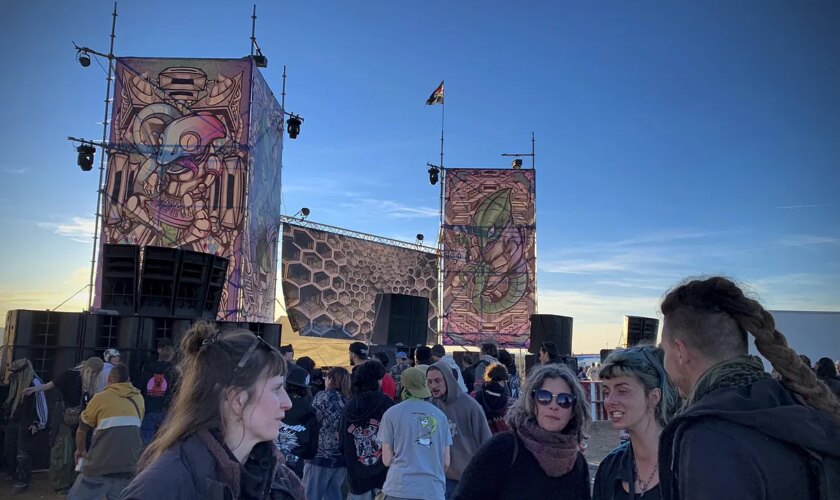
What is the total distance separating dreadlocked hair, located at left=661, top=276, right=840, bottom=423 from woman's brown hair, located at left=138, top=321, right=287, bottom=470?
4.19 feet

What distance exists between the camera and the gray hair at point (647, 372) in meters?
2.75

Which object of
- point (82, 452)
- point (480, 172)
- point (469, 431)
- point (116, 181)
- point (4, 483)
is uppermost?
point (480, 172)

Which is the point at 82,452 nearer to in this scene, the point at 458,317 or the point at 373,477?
the point at 373,477

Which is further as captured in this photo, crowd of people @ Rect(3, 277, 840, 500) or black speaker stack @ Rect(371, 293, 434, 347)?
black speaker stack @ Rect(371, 293, 434, 347)

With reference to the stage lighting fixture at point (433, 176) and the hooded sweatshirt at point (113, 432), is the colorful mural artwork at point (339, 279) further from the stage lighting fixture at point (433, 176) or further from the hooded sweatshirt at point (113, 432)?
the hooded sweatshirt at point (113, 432)

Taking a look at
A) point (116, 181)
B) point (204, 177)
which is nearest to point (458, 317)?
point (204, 177)

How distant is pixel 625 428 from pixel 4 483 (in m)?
9.36

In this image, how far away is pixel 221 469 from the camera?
1.69 meters

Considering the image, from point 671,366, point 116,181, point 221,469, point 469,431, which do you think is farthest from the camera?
point 116,181

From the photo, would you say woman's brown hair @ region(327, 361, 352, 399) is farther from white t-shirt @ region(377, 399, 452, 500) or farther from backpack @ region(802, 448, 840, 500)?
backpack @ region(802, 448, 840, 500)

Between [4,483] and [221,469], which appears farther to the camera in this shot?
[4,483]

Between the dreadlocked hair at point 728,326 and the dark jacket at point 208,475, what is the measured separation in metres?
1.33

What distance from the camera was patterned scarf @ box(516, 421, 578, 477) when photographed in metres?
2.80

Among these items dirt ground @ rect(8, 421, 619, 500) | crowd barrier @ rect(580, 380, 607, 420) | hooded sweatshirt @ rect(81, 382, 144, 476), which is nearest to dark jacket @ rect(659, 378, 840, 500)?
hooded sweatshirt @ rect(81, 382, 144, 476)
